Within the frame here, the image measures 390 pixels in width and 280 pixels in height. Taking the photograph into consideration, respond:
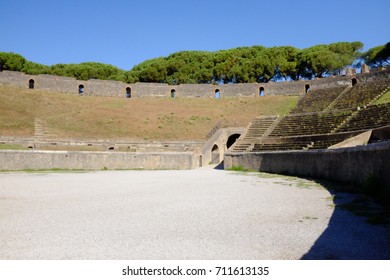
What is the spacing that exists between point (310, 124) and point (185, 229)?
2064cm

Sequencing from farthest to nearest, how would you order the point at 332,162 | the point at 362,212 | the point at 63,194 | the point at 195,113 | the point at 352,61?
the point at 352,61 → the point at 195,113 → the point at 332,162 → the point at 63,194 → the point at 362,212

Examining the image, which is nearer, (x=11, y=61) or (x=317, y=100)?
(x=317, y=100)

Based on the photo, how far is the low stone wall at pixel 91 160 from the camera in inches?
760

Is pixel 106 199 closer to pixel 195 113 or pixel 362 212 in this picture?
pixel 362 212

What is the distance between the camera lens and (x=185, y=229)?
16.7ft

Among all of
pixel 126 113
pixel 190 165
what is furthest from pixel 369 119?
pixel 126 113

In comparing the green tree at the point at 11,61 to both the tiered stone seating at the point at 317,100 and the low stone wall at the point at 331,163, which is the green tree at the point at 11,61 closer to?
the tiered stone seating at the point at 317,100

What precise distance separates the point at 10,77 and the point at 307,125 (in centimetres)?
3617

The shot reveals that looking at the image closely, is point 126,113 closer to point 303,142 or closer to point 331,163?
point 303,142

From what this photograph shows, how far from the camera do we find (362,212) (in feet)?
20.1

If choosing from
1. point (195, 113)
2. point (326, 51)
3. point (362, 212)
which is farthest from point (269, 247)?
point (326, 51)

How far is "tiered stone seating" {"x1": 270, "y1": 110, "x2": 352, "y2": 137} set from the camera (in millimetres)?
21816

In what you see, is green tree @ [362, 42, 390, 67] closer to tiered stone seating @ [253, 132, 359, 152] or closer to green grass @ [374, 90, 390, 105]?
green grass @ [374, 90, 390, 105]

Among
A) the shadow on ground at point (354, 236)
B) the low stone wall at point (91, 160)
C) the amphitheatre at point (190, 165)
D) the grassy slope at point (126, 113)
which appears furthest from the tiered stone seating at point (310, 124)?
the shadow on ground at point (354, 236)
